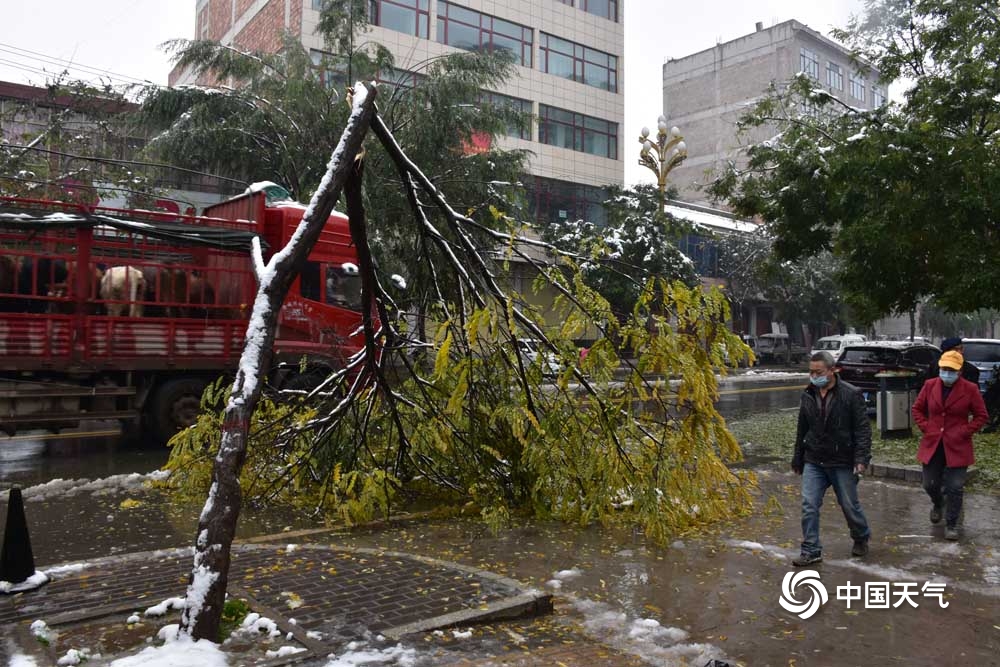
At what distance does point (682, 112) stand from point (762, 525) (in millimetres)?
59434

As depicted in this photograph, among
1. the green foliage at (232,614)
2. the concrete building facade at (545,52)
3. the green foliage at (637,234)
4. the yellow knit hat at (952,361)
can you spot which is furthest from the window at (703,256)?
the green foliage at (232,614)

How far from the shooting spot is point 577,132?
41.5 meters

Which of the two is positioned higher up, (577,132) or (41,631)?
(577,132)

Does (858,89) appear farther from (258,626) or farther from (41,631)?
(41,631)

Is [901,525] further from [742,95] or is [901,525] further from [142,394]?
[742,95]

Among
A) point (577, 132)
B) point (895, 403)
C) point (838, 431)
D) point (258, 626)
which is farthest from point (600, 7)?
point (258, 626)

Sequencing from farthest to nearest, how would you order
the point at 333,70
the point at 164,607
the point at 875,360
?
1. the point at 333,70
2. the point at 875,360
3. the point at 164,607

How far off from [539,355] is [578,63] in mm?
37130

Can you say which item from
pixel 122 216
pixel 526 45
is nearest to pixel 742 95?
pixel 526 45

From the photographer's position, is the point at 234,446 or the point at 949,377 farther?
the point at 949,377

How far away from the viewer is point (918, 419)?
788 centimetres

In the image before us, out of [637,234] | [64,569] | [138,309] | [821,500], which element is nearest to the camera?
[64,569]

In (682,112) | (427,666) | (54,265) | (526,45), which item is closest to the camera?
(427,666)

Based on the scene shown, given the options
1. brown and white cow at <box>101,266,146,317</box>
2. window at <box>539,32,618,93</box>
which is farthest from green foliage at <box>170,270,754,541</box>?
window at <box>539,32,618,93</box>
